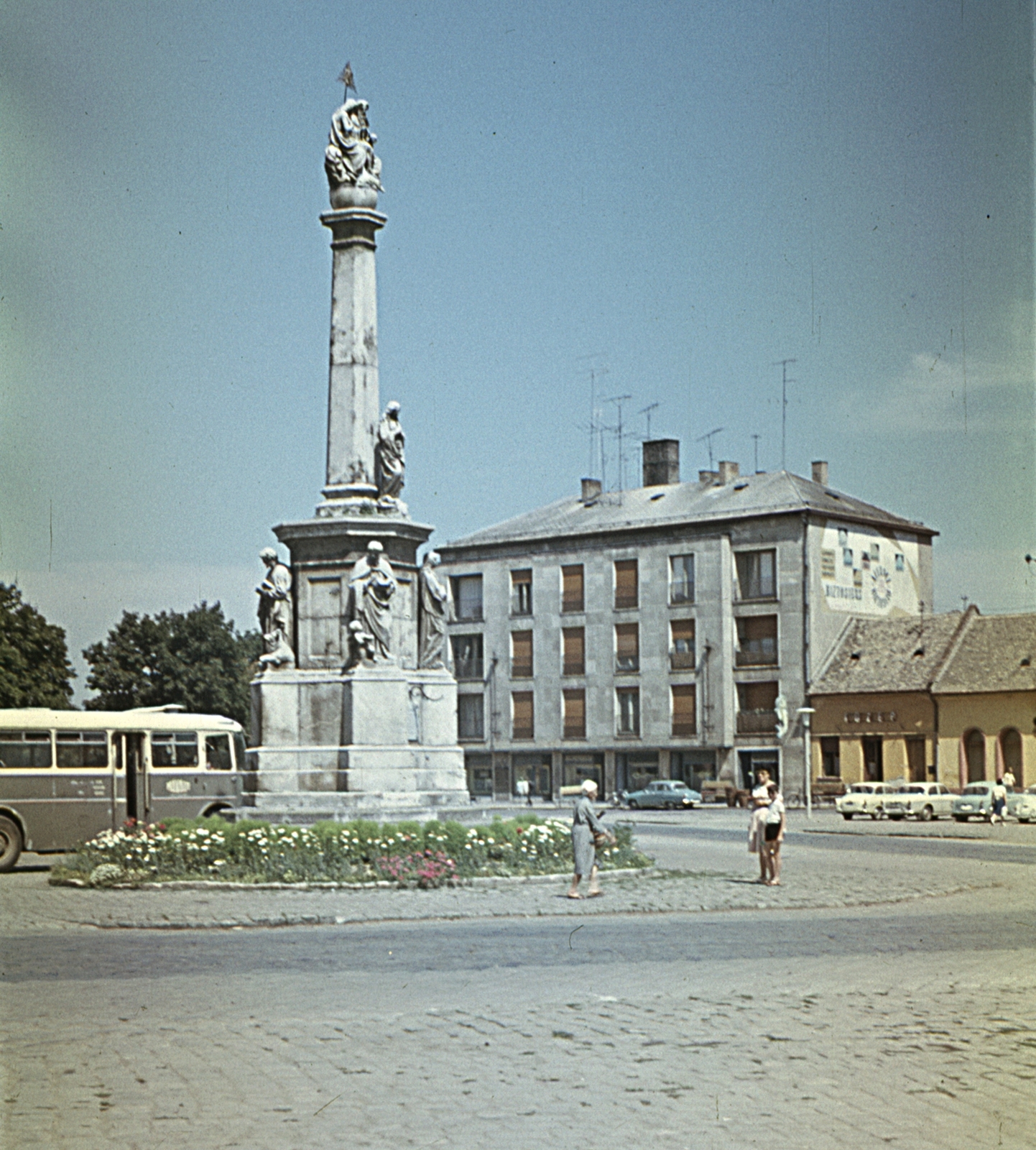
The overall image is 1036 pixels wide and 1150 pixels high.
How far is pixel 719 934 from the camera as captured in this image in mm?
16406

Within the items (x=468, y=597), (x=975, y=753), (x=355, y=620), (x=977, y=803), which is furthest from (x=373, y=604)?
(x=468, y=597)

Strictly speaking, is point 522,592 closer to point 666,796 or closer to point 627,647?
point 627,647

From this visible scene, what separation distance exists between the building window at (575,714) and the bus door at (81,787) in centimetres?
4608

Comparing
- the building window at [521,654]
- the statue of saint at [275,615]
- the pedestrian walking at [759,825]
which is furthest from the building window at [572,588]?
the pedestrian walking at [759,825]

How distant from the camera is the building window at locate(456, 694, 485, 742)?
255 ft

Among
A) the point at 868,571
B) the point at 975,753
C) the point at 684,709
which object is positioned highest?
the point at 868,571

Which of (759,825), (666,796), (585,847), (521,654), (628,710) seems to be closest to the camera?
(585,847)

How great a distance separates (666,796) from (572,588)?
13.3 metres

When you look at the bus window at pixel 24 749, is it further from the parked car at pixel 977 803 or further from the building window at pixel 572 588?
the building window at pixel 572 588

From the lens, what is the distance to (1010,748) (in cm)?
6325

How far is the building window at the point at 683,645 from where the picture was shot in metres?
71.7

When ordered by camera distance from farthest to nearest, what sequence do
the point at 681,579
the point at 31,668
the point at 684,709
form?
the point at 681,579 → the point at 684,709 → the point at 31,668

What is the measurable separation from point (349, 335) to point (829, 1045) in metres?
17.3

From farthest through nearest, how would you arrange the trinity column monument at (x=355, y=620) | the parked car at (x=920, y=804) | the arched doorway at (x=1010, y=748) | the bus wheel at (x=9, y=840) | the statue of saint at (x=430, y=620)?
the arched doorway at (x=1010, y=748), the parked car at (x=920, y=804), the bus wheel at (x=9, y=840), the statue of saint at (x=430, y=620), the trinity column monument at (x=355, y=620)
